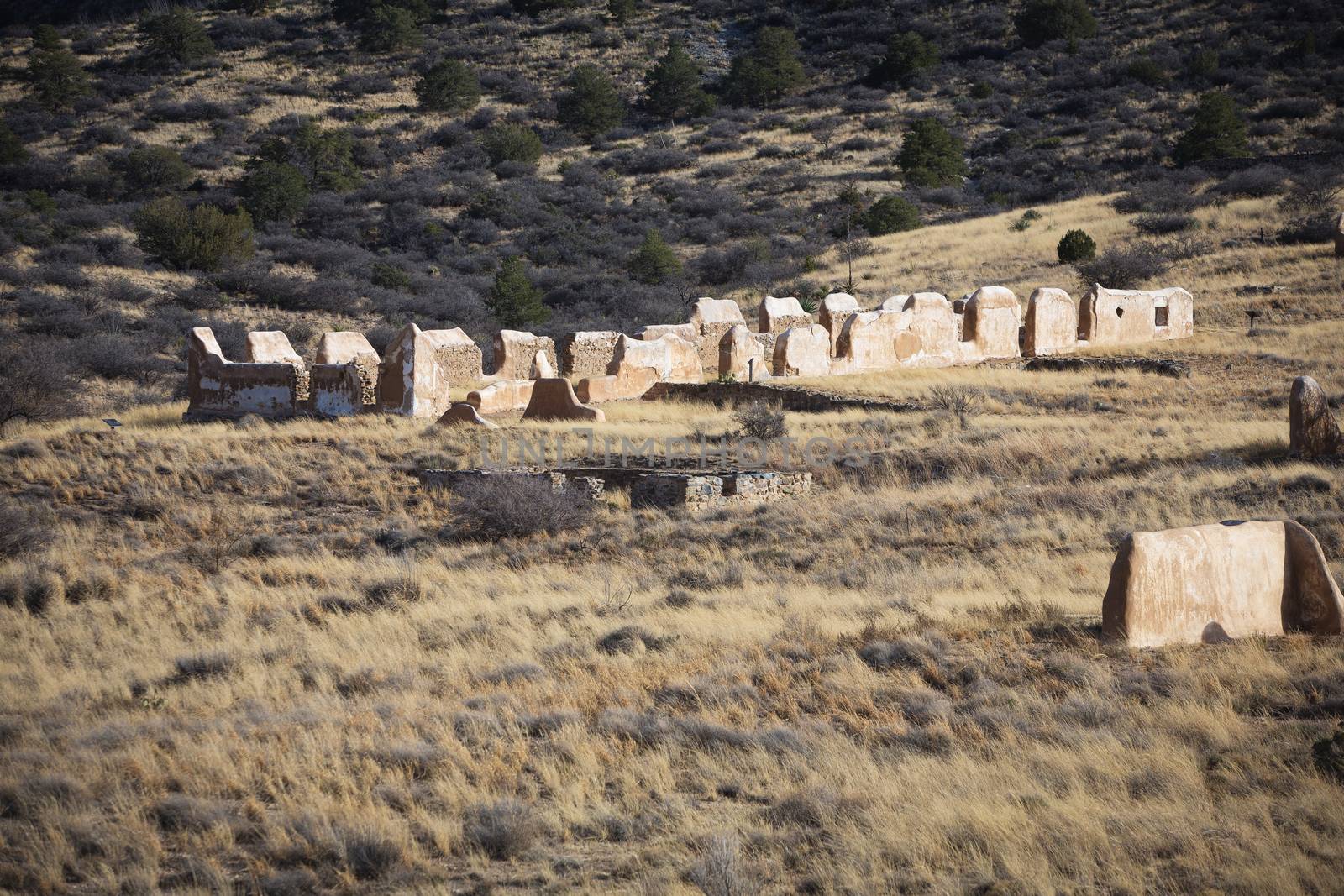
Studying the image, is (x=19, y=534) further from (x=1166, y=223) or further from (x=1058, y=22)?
(x=1058, y=22)

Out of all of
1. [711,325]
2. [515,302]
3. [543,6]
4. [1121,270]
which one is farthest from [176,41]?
[1121,270]

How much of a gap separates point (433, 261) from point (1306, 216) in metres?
29.7

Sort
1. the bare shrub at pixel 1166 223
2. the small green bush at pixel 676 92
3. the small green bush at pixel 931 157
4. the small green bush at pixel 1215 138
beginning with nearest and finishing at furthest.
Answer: the bare shrub at pixel 1166 223, the small green bush at pixel 1215 138, the small green bush at pixel 931 157, the small green bush at pixel 676 92

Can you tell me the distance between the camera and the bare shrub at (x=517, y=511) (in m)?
13.6

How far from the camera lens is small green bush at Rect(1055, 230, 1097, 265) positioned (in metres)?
33.2

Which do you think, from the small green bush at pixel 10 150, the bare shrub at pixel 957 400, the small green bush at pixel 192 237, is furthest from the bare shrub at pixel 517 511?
the small green bush at pixel 10 150

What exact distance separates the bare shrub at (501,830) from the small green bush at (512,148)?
5076cm

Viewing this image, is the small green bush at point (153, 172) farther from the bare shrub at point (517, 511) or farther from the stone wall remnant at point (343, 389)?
the bare shrub at point (517, 511)

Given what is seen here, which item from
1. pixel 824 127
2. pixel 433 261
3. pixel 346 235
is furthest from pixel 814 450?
pixel 824 127

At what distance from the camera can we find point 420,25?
72.4 metres

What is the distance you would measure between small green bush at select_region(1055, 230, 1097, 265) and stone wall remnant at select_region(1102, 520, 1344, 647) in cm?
2660

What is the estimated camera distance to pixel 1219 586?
7918 mm

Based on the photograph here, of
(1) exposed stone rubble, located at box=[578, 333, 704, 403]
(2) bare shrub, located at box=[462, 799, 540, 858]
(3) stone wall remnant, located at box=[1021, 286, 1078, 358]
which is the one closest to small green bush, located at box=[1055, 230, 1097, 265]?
(3) stone wall remnant, located at box=[1021, 286, 1078, 358]

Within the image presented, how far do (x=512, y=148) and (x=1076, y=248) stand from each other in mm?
29529
